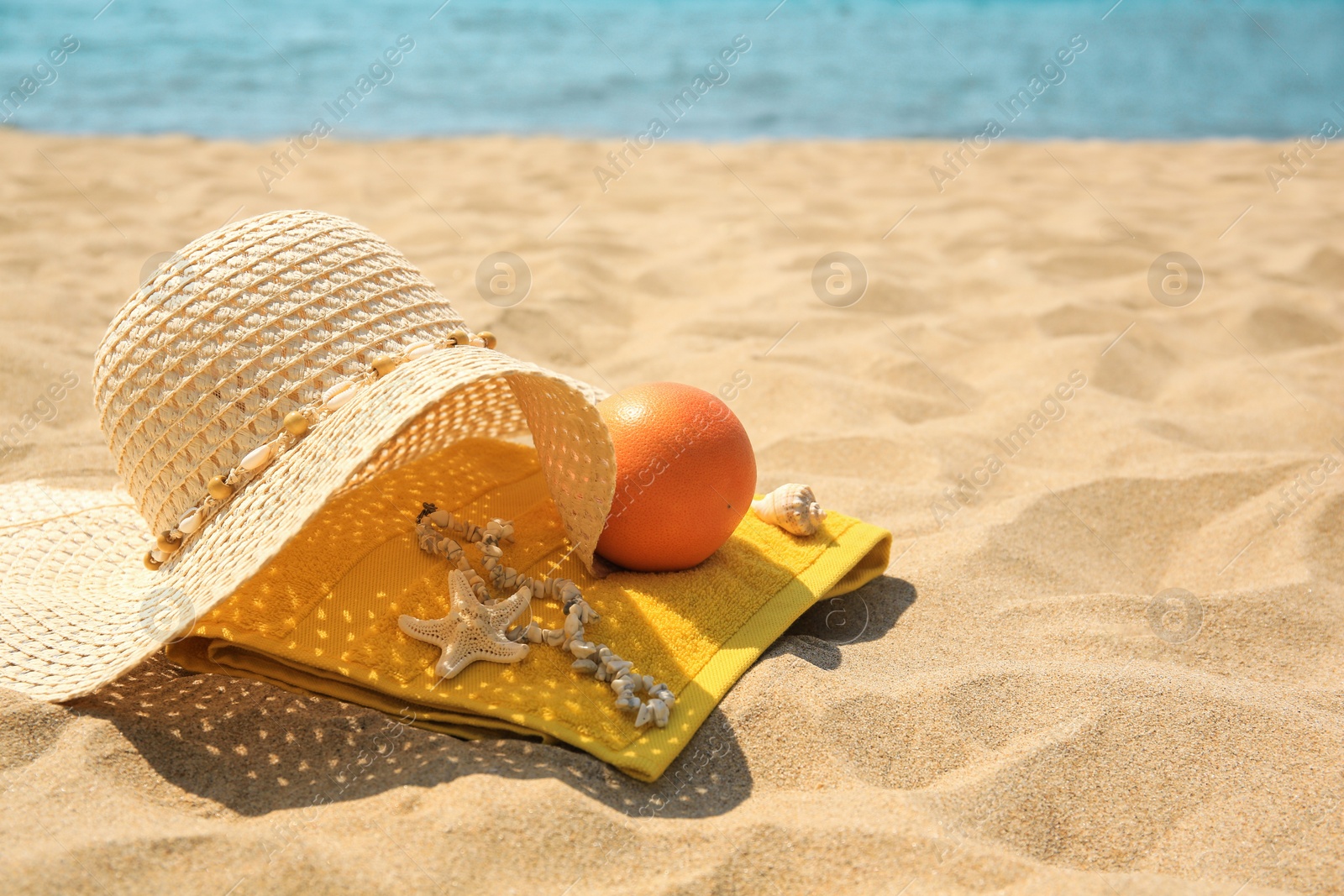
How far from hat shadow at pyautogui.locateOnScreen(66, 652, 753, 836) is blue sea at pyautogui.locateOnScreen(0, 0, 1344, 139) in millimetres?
7843

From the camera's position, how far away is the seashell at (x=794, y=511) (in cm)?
255

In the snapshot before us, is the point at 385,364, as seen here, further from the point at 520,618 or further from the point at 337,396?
the point at 520,618

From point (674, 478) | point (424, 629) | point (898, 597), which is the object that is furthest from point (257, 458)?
point (898, 597)

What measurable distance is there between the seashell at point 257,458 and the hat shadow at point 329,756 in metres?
0.50

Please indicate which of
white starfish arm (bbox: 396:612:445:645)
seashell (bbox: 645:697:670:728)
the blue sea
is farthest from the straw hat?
the blue sea

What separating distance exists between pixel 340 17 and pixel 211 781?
17.6 metres

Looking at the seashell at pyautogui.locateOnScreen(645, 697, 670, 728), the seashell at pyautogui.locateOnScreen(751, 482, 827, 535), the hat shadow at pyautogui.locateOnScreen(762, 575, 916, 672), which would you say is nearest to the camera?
the seashell at pyautogui.locateOnScreen(645, 697, 670, 728)

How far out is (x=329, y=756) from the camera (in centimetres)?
191

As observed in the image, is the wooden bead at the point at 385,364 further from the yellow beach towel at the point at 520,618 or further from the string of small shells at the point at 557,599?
the string of small shells at the point at 557,599

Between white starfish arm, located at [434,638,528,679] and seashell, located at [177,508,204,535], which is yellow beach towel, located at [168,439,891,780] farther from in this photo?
seashell, located at [177,508,204,535]

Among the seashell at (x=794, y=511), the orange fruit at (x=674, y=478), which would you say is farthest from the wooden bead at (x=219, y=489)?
the seashell at (x=794, y=511)

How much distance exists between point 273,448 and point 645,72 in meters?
11.7

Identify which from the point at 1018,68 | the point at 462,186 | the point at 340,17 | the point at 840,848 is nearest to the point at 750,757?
the point at 840,848

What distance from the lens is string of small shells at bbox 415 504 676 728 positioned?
1968mm
